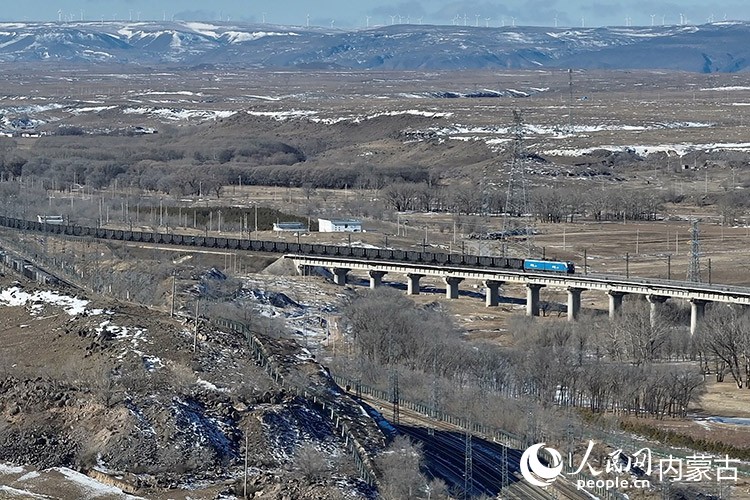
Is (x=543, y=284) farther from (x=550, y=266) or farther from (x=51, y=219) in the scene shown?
(x=51, y=219)

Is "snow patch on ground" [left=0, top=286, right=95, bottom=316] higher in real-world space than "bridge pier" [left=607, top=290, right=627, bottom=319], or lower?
higher

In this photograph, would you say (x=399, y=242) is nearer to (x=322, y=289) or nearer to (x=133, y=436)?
(x=322, y=289)

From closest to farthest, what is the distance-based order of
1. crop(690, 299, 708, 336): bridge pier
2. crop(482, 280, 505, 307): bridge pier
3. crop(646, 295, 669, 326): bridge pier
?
1. crop(690, 299, 708, 336): bridge pier
2. crop(646, 295, 669, 326): bridge pier
3. crop(482, 280, 505, 307): bridge pier

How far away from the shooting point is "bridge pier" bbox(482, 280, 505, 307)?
224 feet

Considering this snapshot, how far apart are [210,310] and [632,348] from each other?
13.9 metres

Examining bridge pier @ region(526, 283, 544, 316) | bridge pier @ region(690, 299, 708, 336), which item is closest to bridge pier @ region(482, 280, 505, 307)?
bridge pier @ region(526, 283, 544, 316)

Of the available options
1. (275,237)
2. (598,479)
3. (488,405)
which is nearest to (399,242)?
(275,237)

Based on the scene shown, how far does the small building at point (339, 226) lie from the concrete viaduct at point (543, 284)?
12557 mm

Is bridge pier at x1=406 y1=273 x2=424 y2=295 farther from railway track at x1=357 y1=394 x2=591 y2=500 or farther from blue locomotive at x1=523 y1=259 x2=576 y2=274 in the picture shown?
railway track at x1=357 y1=394 x2=591 y2=500

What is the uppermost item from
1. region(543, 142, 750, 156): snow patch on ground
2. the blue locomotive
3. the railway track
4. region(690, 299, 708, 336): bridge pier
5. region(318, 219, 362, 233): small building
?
the railway track

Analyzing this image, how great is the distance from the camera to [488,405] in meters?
39.6

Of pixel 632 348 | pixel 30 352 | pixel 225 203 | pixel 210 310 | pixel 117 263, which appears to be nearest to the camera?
pixel 30 352

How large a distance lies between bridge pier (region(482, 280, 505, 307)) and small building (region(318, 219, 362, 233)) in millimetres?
18664

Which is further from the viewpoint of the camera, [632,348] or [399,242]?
[399,242]
